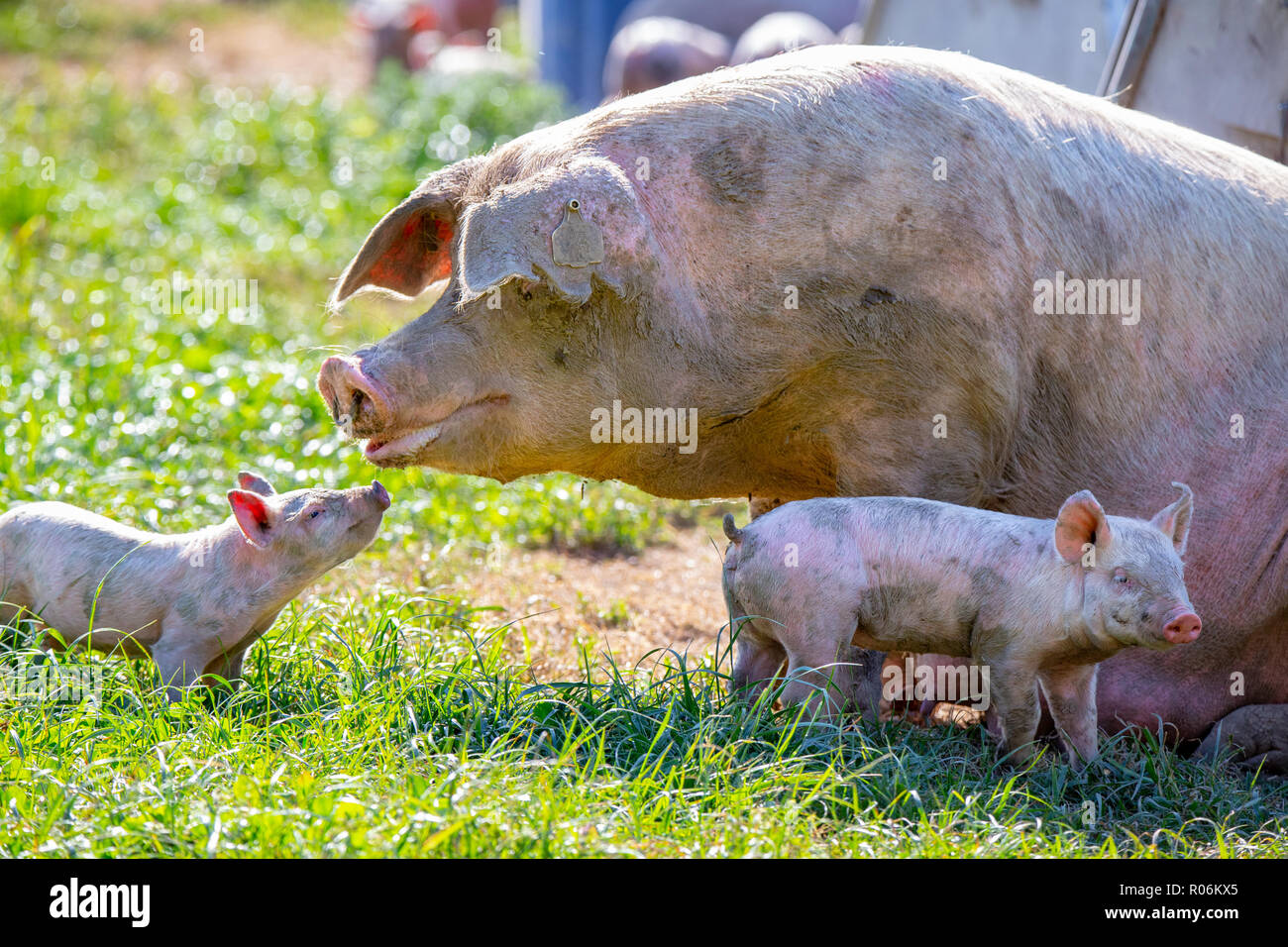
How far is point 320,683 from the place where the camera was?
Result: 430 centimetres

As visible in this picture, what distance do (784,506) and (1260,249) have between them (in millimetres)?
1757

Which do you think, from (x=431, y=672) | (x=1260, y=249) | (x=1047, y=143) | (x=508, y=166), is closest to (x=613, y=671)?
(x=431, y=672)

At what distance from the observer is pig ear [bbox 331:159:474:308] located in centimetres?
454

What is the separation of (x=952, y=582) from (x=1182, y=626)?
1.92 ft

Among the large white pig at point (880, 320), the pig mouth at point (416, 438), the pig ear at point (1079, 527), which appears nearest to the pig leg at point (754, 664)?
the large white pig at point (880, 320)

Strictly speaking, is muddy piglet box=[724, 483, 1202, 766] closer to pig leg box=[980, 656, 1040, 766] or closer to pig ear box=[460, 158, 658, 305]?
pig leg box=[980, 656, 1040, 766]

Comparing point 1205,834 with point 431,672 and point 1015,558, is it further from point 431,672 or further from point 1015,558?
point 431,672

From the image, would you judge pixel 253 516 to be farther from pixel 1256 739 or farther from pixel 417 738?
pixel 1256 739

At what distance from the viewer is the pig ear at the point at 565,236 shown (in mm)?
3973

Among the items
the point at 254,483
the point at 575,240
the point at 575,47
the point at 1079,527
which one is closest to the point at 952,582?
the point at 1079,527

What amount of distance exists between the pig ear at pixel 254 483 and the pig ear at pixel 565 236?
0.95m

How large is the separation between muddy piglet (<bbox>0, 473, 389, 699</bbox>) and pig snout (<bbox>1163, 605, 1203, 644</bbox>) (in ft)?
7.14

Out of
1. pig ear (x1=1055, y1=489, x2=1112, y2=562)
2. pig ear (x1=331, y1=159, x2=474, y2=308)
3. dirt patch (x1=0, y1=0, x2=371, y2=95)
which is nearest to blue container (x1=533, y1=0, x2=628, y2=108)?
dirt patch (x1=0, y1=0, x2=371, y2=95)

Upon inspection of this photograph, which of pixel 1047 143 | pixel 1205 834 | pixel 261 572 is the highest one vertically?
pixel 1047 143
